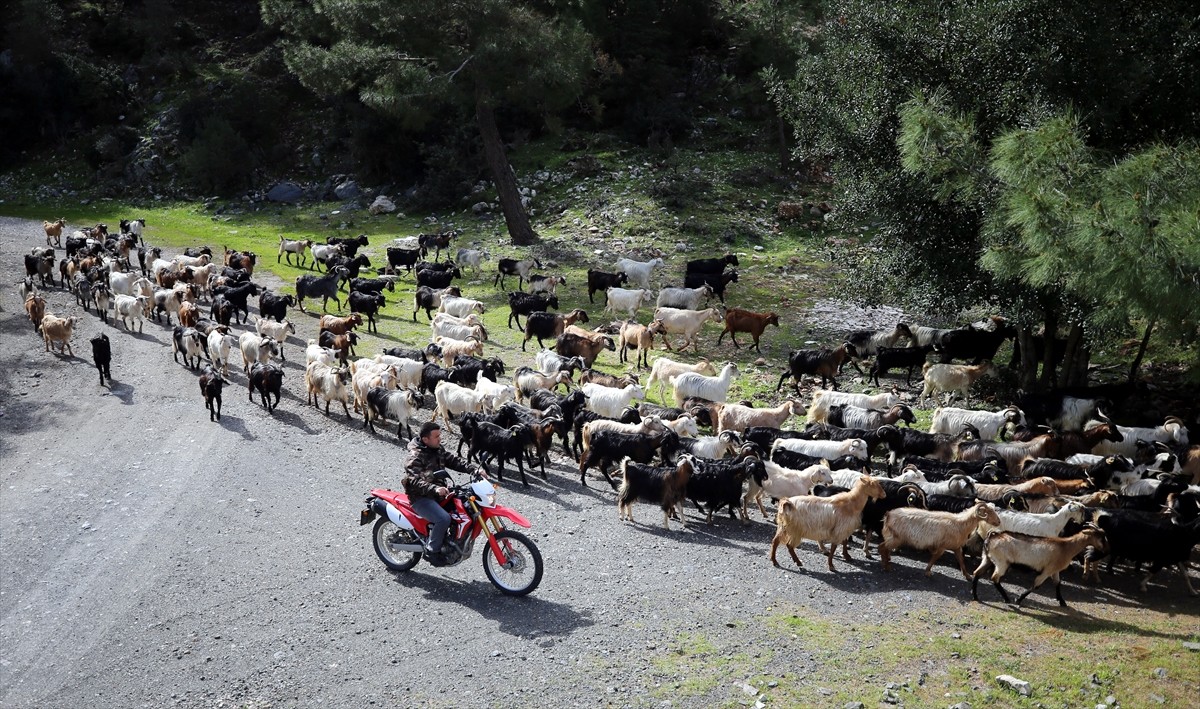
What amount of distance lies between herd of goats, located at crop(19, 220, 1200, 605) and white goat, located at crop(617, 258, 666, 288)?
49 millimetres

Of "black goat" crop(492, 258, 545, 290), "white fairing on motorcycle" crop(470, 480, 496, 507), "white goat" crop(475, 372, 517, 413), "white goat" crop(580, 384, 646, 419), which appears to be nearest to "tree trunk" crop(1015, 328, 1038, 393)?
"white goat" crop(580, 384, 646, 419)

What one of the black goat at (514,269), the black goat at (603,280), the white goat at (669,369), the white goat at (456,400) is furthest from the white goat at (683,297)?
the white goat at (456,400)

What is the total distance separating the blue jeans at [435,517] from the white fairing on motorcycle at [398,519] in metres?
0.24

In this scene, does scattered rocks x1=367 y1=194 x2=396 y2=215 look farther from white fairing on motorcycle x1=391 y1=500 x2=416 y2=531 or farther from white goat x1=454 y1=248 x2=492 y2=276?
white fairing on motorcycle x1=391 y1=500 x2=416 y2=531

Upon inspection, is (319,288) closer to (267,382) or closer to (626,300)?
(267,382)

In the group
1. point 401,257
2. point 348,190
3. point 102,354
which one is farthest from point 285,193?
point 102,354

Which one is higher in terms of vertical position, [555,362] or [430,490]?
[430,490]

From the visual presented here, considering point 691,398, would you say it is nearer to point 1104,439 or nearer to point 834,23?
point 1104,439

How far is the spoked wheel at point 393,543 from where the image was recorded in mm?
10195

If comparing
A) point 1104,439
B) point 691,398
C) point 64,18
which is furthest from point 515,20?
point 64,18

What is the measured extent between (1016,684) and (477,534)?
17.0ft

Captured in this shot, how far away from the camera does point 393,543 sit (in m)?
10.3

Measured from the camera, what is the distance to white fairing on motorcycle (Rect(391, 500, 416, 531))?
394 inches

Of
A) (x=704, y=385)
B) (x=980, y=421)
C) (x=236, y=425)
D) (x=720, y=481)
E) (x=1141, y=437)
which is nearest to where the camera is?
(x=720, y=481)
